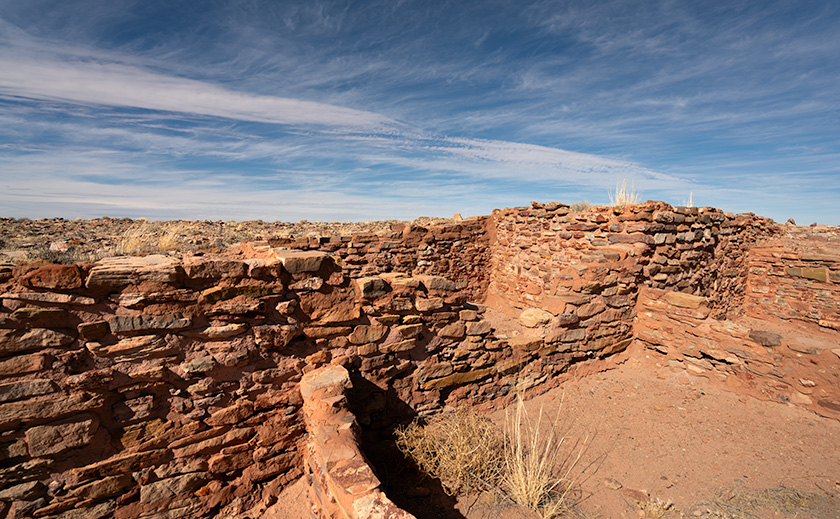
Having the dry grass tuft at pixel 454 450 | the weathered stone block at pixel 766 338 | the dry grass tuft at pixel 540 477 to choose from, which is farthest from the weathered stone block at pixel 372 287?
the weathered stone block at pixel 766 338

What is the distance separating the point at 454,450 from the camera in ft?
10.4

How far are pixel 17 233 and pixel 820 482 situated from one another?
13296 millimetres

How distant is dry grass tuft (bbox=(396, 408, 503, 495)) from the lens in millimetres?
3064

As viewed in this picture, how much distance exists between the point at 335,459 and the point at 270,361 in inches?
44.9

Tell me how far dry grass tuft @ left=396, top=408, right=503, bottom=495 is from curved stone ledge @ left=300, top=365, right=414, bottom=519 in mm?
805

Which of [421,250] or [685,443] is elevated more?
[421,250]

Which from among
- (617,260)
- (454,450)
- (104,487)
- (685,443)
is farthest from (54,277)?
(617,260)

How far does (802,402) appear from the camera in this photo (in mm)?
3938

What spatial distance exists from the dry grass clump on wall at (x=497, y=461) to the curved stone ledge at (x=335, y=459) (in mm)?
815

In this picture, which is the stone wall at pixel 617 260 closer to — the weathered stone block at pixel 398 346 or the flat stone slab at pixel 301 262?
the weathered stone block at pixel 398 346

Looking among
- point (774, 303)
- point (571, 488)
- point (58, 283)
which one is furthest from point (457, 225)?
point (58, 283)

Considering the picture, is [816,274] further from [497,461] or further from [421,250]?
[421,250]

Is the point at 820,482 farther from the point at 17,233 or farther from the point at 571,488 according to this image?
the point at 17,233

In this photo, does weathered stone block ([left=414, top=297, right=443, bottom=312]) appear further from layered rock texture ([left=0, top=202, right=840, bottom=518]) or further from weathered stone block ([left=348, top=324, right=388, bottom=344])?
weathered stone block ([left=348, top=324, right=388, bottom=344])
